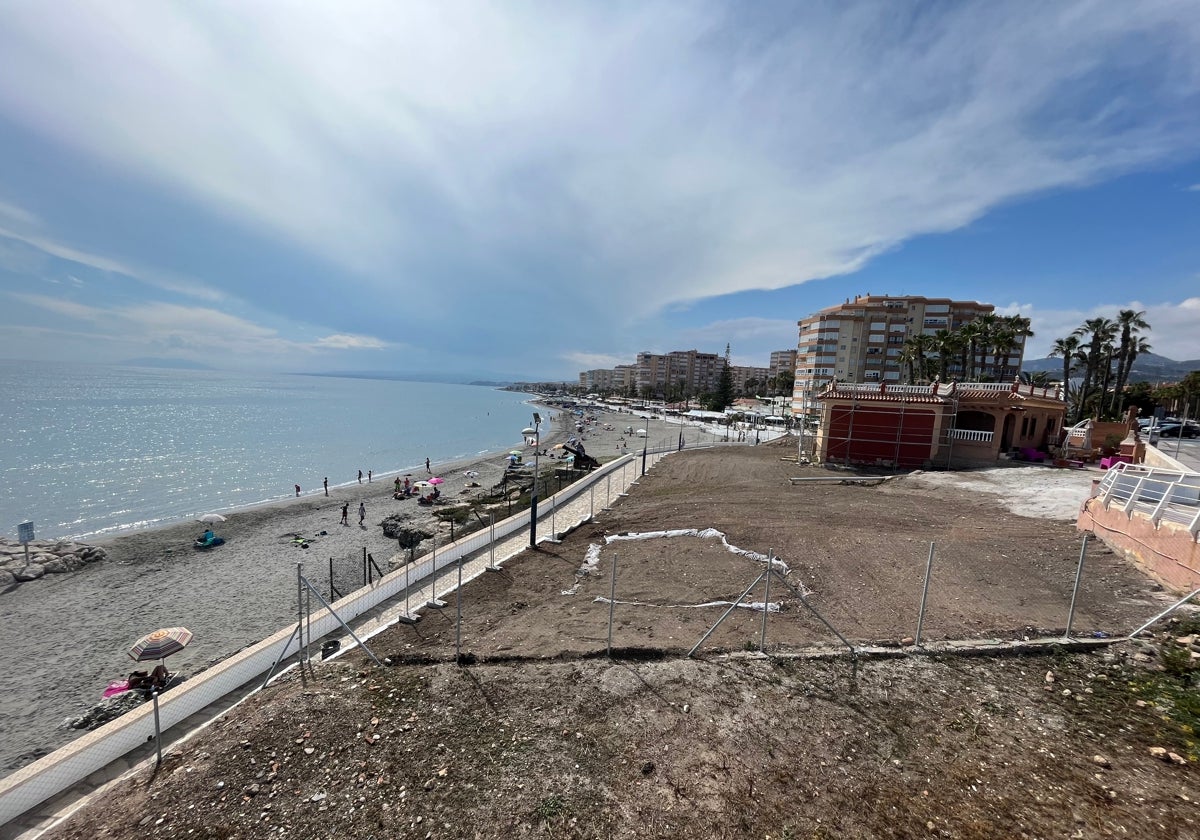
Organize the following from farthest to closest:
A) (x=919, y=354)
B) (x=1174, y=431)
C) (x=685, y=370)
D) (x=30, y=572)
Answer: (x=685, y=370) < (x=919, y=354) < (x=1174, y=431) < (x=30, y=572)

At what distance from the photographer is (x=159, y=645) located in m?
9.47

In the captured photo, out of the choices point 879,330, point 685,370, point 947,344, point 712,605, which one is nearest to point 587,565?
point 712,605

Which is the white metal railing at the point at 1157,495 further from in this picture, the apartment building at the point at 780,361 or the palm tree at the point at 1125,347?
the apartment building at the point at 780,361

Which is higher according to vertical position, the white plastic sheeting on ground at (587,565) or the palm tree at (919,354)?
the palm tree at (919,354)

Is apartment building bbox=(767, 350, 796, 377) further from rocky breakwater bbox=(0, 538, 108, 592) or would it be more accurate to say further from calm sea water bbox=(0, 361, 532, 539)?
rocky breakwater bbox=(0, 538, 108, 592)

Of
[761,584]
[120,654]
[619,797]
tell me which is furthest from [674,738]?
[120,654]

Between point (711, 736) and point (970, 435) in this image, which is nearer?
point (711, 736)

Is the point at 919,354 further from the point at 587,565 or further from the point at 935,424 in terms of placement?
the point at 587,565

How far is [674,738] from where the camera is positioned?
5.73 metres

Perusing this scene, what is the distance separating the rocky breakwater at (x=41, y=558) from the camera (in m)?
18.1

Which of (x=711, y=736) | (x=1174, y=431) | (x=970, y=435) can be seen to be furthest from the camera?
(x=1174, y=431)

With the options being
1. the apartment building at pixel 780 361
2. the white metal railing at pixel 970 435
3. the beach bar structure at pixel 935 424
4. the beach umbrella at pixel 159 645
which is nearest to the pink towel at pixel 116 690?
the beach umbrella at pixel 159 645

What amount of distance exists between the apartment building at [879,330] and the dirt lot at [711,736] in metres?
63.8

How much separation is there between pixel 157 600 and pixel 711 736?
20.2 meters
